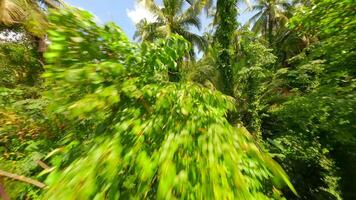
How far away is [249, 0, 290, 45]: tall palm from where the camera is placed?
A: 25969mm

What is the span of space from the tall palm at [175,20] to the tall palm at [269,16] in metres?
6.70

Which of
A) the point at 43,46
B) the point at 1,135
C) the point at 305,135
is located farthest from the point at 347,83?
the point at 43,46

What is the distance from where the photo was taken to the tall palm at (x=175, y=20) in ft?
70.7

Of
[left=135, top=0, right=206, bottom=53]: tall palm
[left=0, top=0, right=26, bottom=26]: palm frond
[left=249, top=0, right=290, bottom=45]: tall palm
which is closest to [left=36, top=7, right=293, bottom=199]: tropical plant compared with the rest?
[left=0, top=0, right=26, bottom=26]: palm frond

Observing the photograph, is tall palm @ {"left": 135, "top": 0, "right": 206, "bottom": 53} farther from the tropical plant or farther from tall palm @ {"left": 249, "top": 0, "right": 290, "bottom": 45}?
the tropical plant

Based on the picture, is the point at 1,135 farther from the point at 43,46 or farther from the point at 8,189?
the point at 43,46

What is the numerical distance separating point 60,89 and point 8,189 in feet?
4.76

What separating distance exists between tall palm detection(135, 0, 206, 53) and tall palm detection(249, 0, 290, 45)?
670 cm

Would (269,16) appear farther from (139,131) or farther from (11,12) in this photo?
(139,131)

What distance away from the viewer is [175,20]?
2242 centimetres

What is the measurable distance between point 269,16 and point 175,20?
909 centimetres

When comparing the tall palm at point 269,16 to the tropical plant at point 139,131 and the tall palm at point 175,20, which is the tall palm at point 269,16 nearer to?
the tall palm at point 175,20

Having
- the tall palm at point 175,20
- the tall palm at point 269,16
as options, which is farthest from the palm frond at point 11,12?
the tall palm at point 269,16

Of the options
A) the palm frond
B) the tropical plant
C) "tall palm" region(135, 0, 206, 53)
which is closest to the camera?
the tropical plant
